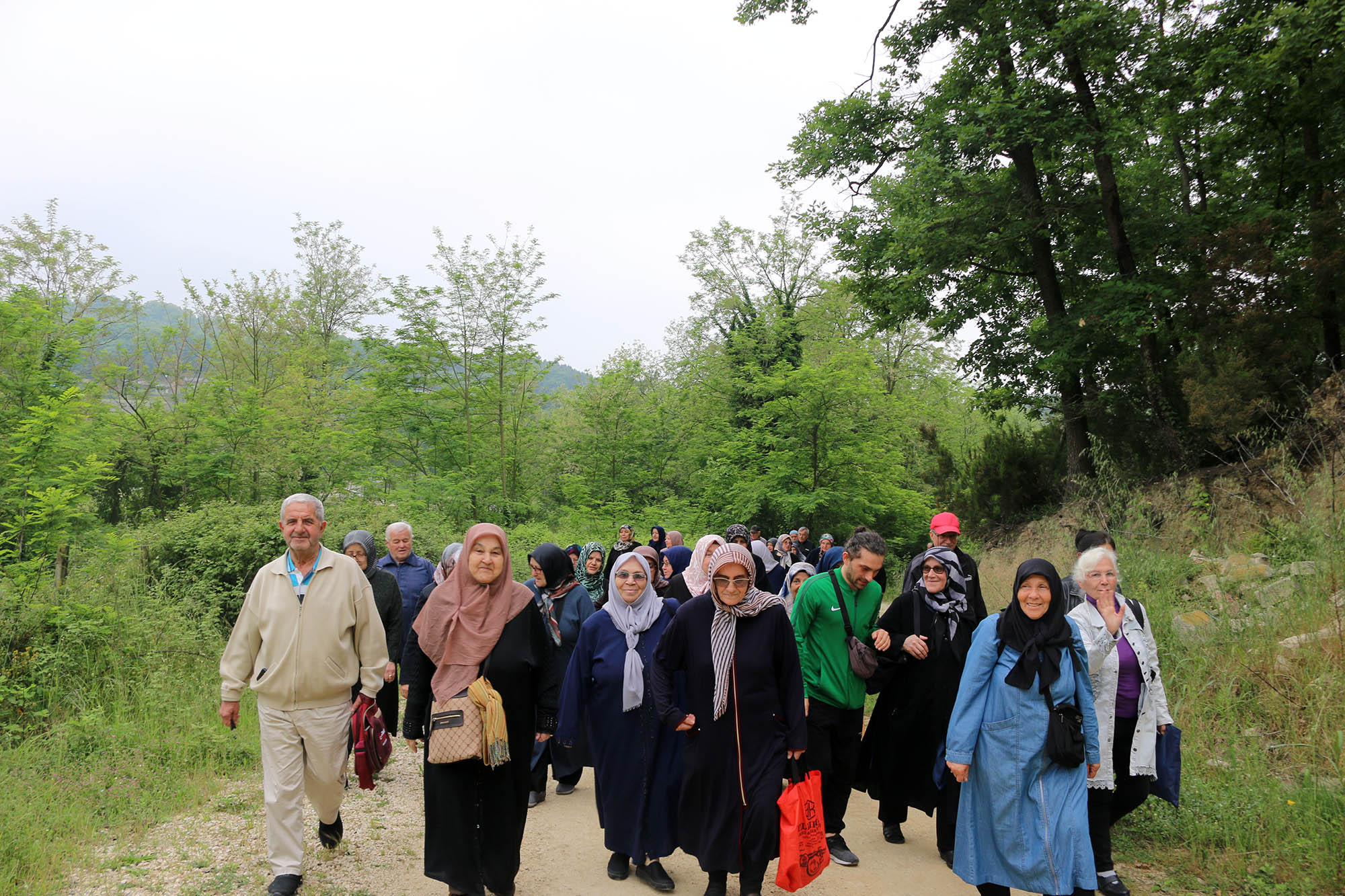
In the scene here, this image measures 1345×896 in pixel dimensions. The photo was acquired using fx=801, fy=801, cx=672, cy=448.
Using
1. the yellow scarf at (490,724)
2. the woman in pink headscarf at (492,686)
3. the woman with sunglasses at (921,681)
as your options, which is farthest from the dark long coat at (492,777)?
the woman with sunglasses at (921,681)

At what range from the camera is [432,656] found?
455cm

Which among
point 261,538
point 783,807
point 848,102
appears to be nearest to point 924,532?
point 848,102

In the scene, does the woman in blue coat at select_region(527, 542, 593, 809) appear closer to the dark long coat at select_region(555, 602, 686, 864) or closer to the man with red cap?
the dark long coat at select_region(555, 602, 686, 864)

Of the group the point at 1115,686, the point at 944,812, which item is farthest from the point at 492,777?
the point at 1115,686

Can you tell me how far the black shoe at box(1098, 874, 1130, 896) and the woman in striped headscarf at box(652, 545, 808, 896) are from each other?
1.91m

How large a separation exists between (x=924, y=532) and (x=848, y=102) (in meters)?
14.3

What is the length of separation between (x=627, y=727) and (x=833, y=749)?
1.40m

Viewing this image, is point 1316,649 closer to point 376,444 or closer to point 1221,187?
point 1221,187

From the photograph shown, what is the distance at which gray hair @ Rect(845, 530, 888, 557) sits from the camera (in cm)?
526

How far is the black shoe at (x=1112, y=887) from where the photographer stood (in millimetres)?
4605

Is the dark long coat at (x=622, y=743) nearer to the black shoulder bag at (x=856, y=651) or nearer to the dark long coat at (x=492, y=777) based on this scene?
the dark long coat at (x=492, y=777)

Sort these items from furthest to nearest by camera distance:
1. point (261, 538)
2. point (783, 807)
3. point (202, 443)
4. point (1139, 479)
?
point (202, 443) < point (1139, 479) < point (261, 538) < point (783, 807)

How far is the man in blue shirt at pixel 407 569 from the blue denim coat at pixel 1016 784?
5298mm

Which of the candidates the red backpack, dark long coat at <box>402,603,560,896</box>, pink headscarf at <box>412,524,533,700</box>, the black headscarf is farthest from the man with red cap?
the red backpack
